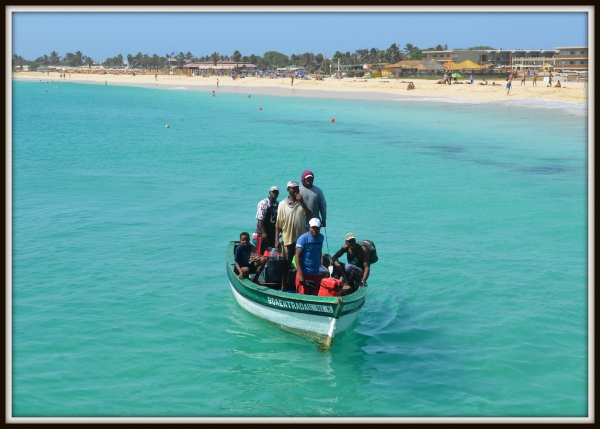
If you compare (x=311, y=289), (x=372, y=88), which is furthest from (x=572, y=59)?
(x=311, y=289)

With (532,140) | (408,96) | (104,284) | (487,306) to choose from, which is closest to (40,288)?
(104,284)

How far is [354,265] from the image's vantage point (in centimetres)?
1173

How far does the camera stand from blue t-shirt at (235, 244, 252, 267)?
40.2 ft

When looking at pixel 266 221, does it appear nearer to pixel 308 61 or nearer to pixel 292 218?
pixel 292 218

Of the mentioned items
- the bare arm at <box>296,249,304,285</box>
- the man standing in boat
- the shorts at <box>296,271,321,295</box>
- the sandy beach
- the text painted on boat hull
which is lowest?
the text painted on boat hull

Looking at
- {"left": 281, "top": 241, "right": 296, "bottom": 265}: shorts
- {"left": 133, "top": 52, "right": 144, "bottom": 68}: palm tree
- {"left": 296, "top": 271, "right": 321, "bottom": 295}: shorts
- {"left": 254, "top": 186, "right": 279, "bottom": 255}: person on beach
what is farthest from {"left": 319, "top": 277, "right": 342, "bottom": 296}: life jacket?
{"left": 133, "top": 52, "right": 144, "bottom": 68}: palm tree

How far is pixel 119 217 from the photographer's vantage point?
2053 centimetres

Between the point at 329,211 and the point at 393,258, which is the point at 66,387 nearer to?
Answer: the point at 393,258

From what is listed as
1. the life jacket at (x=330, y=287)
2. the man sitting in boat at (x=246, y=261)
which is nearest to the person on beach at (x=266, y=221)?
the man sitting in boat at (x=246, y=261)

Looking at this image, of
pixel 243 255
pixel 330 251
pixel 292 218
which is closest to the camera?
pixel 292 218

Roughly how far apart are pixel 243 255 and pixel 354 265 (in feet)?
6.84

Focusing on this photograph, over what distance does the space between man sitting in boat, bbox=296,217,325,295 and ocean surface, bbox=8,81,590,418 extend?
94 cm

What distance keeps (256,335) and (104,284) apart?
4.55m

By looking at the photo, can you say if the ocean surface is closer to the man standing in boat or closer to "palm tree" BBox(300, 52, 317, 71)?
the man standing in boat
